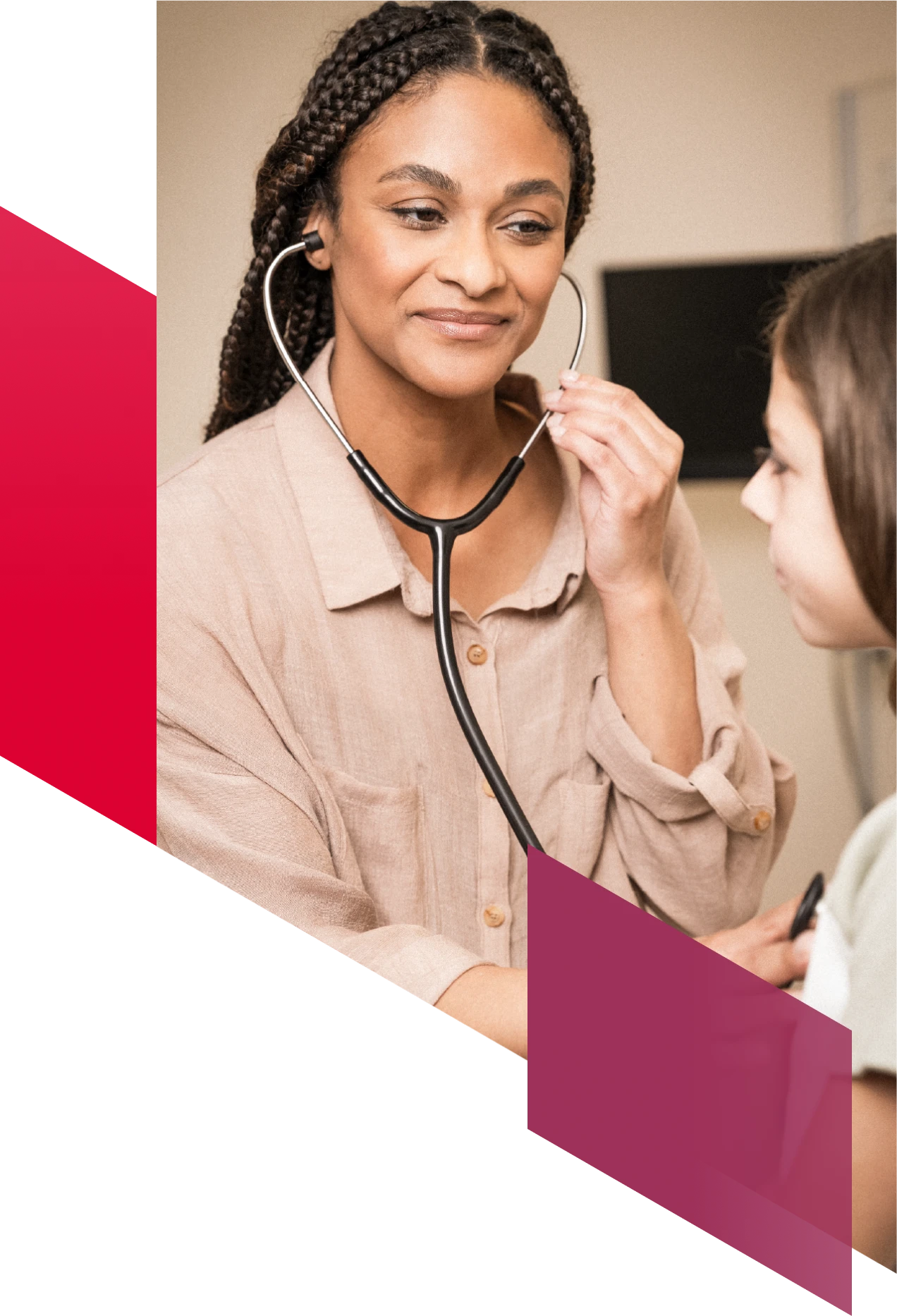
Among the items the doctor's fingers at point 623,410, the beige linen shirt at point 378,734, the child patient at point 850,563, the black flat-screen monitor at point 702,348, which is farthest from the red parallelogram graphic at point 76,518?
the black flat-screen monitor at point 702,348

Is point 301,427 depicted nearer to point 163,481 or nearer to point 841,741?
point 163,481

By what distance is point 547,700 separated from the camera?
0.88 metres

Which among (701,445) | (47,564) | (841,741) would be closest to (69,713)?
(47,564)

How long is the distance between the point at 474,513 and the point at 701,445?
835 millimetres

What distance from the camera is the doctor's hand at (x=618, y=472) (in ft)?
2.65

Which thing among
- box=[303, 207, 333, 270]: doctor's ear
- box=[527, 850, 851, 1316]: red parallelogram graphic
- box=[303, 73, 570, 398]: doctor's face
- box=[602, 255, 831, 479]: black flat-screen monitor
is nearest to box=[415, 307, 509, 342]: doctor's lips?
box=[303, 73, 570, 398]: doctor's face

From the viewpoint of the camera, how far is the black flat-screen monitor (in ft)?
4.77

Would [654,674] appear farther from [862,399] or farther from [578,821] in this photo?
[862,399]

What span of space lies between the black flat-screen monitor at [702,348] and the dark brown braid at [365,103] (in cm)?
59

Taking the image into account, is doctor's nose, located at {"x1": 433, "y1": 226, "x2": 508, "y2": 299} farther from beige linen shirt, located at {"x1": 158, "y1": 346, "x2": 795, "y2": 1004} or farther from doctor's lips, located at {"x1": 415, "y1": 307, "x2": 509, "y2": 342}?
beige linen shirt, located at {"x1": 158, "y1": 346, "x2": 795, "y2": 1004}

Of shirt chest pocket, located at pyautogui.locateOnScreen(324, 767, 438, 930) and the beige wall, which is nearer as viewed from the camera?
shirt chest pocket, located at pyautogui.locateOnScreen(324, 767, 438, 930)

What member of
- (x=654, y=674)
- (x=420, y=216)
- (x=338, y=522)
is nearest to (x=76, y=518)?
(x=338, y=522)

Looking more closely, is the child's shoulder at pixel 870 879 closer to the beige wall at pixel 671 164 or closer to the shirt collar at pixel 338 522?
the shirt collar at pixel 338 522

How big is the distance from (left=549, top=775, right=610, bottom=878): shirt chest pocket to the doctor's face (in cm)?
28
